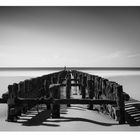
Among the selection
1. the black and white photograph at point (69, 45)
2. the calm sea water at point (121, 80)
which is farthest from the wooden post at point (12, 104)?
the calm sea water at point (121, 80)

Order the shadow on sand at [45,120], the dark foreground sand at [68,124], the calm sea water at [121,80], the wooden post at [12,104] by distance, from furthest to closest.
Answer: the calm sea water at [121,80] < the wooden post at [12,104] < the shadow on sand at [45,120] < the dark foreground sand at [68,124]

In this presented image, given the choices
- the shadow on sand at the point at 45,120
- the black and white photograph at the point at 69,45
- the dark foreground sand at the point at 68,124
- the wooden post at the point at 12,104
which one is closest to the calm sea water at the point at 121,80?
the black and white photograph at the point at 69,45

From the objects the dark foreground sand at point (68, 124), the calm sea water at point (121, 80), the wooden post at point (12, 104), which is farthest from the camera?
the calm sea water at point (121, 80)

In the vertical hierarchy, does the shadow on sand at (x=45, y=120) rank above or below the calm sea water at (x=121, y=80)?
below

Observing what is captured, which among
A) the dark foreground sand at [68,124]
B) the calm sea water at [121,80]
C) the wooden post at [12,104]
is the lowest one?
the dark foreground sand at [68,124]

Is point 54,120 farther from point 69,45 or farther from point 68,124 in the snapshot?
point 69,45

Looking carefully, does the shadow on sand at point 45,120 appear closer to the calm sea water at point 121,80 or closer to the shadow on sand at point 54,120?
the shadow on sand at point 54,120

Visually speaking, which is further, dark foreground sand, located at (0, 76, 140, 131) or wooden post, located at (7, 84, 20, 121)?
wooden post, located at (7, 84, 20, 121)

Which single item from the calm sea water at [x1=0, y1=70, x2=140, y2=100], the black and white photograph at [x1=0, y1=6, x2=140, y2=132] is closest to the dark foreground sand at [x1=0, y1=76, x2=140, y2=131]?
the black and white photograph at [x1=0, y1=6, x2=140, y2=132]

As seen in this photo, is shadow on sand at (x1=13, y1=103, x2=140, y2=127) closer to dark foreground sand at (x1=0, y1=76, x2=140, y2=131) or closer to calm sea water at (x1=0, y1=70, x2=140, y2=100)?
dark foreground sand at (x1=0, y1=76, x2=140, y2=131)

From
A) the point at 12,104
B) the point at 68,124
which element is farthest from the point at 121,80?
the point at 12,104

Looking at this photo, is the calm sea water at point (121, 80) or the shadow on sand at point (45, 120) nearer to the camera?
the shadow on sand at point (45, 120)
